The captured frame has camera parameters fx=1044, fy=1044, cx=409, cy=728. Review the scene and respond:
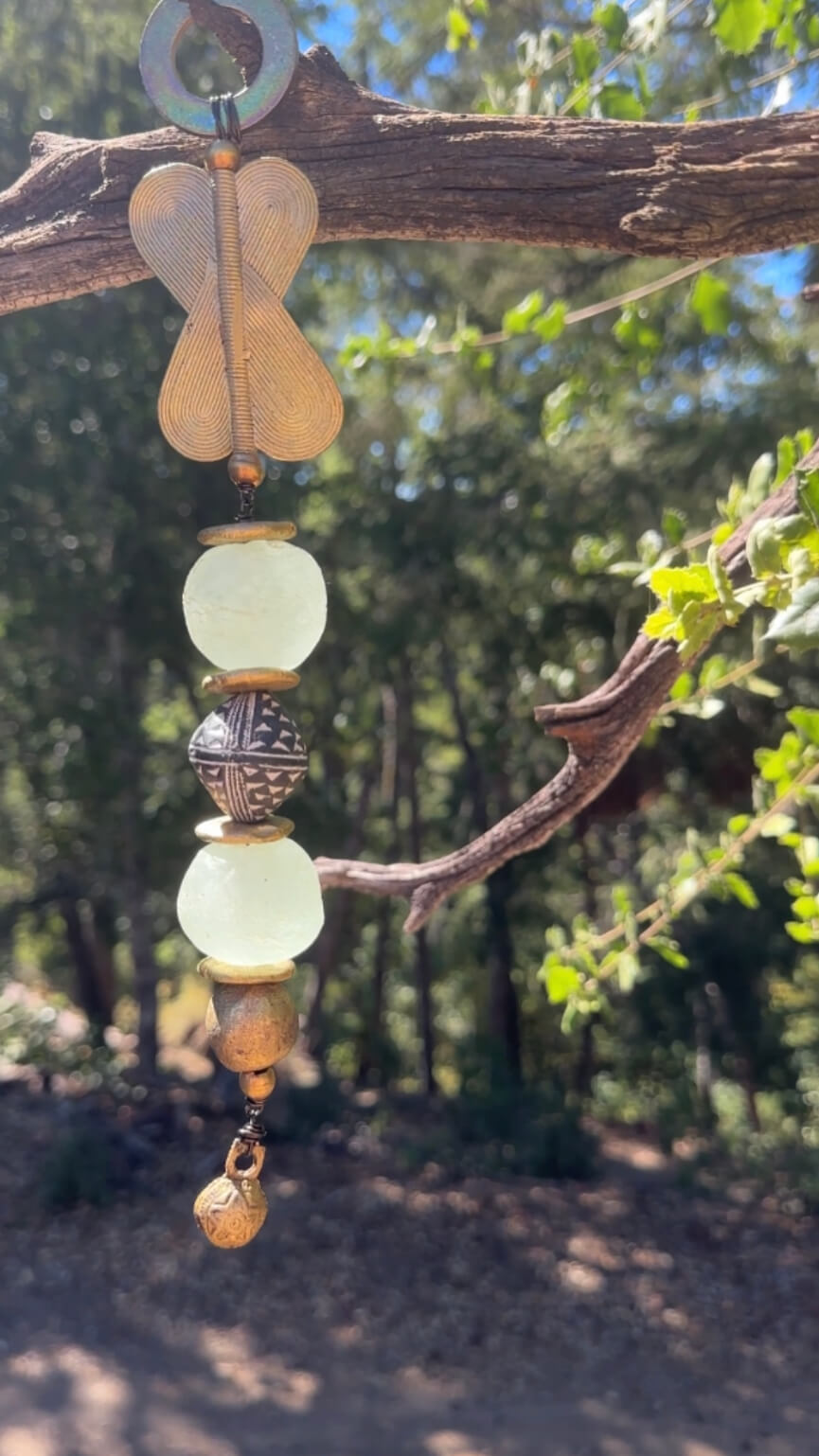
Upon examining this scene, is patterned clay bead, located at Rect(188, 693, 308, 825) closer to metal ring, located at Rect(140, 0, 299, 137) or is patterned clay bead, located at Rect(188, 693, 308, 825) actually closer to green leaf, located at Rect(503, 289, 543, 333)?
metal ring, located at Rect(140, 0, 299, 137)

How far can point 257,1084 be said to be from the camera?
0.79m

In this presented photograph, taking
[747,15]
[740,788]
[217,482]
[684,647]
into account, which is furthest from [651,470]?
[684,647]

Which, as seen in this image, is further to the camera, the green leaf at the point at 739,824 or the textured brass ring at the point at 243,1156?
the green leaf at the point at 739,824

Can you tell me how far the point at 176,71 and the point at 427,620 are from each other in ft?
12.0

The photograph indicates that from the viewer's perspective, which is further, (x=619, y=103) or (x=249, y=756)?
(x=619, y=103)

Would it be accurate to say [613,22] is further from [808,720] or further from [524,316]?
[808,720]

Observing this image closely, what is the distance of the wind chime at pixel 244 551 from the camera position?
790mm

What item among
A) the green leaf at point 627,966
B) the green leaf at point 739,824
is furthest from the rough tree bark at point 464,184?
the green leaf at point 627,966

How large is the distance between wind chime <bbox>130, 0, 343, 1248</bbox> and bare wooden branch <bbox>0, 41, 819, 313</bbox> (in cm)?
8

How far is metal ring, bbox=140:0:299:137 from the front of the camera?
827 millimetres

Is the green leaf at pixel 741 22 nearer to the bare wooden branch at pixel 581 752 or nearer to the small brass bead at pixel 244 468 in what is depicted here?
the bare wooden branch at pixel 581 752

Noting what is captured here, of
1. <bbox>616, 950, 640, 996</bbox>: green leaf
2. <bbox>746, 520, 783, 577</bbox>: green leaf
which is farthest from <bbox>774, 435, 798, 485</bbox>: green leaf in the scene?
<bbox>616, 950, 640, 996</bbox>: green leaf

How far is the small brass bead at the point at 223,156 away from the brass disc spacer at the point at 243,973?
2.03 ft

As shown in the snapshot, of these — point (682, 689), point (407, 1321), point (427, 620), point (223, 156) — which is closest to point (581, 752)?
point (682, 689)
